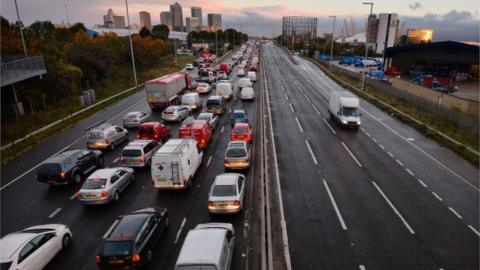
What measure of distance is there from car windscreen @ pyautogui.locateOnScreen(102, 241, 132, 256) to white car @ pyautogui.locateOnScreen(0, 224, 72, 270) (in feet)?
8.66

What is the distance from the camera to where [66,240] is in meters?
13.2

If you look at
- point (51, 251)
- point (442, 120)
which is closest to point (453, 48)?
point (442, 120)

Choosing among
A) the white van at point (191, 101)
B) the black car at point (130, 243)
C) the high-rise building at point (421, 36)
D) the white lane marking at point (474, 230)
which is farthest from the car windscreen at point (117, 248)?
the high-rise building at point (421, 36)

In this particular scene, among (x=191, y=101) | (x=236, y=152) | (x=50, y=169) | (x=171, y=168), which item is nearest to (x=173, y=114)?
→ (x=191, y=101)

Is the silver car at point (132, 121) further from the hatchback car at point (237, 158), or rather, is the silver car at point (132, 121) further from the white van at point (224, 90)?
the white van at point (224, 90)

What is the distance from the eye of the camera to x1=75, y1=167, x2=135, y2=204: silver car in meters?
16.0

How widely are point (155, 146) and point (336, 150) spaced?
1392 centimetres

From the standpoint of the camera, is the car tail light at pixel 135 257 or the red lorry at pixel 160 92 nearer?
the car tail light at pixel 135 257

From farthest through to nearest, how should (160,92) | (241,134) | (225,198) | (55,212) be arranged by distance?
(160,92)
(241,134)
(55,212)
(225,198)

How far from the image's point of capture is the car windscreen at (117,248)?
11062mm

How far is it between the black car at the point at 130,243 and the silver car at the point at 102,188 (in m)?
4.00

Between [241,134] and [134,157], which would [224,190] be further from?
[241,134]

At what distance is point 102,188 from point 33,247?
15.6ft

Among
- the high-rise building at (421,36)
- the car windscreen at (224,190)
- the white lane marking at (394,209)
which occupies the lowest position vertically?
the white lane marking at (394,209)
